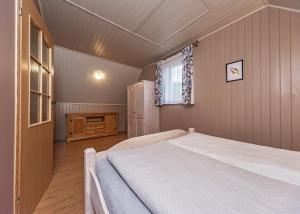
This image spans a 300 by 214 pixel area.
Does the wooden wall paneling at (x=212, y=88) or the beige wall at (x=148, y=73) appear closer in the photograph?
the wooden wall paneling at (x=212, y=88)

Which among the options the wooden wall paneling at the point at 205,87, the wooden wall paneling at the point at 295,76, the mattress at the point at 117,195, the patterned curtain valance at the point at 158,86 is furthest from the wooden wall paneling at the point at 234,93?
the mattress at the point at 117,195

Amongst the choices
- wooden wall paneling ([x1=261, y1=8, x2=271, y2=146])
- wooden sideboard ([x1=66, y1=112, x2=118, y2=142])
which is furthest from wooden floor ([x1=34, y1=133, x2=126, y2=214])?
wooden wall paneling ([x1=261, y1=8, x2=271, y2=146])

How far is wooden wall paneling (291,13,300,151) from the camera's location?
62.7 inches

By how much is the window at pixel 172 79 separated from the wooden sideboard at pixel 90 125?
7.73 feet

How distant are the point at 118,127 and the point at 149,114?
2292mm

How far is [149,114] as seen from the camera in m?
3.61

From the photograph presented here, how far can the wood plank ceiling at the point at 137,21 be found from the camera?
6.24ft

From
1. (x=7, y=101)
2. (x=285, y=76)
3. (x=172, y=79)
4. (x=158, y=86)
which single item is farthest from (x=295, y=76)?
(x=7, y=101)

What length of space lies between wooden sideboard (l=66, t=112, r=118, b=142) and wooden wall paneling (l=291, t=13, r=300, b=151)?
14.7 feet

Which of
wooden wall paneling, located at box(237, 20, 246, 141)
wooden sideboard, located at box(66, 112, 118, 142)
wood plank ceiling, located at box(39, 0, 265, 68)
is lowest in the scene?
wooden sideboard, located at box(66, 112, 118, 142)

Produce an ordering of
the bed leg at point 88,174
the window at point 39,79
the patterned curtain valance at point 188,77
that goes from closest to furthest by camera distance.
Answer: the bed leg at point 88,174, the window at point 39,79, the patterned curtain valance at point 188,77

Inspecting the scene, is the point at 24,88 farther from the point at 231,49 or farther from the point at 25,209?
A: the point at 231,49

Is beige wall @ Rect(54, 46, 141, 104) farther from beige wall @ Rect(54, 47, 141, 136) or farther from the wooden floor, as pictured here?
the wooden floor

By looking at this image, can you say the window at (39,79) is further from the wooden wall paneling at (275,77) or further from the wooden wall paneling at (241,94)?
the wooden wall paneling at (275,77)
